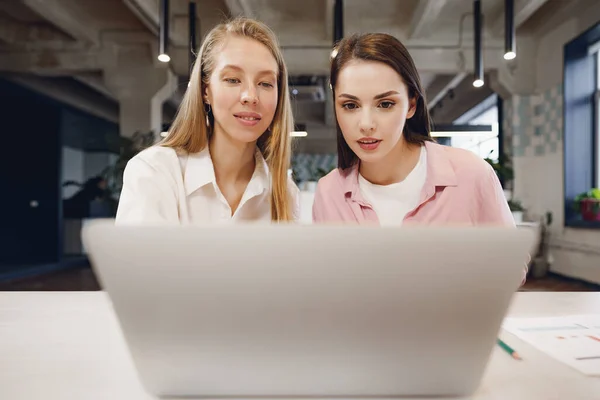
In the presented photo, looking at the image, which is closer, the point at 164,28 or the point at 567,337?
the point at 567,337

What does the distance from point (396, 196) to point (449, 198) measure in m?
0.15

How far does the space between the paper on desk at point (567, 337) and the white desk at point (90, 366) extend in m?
0.02

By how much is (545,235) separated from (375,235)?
588cm

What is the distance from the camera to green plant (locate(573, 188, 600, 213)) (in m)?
4.61

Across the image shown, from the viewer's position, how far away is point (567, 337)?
0.63m

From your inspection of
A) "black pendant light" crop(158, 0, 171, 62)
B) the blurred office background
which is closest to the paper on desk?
"black pendant light" crop(158, 0, 171, 62)

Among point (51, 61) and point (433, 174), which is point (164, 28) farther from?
point (51, 61)

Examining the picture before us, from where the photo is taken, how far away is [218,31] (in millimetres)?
1350

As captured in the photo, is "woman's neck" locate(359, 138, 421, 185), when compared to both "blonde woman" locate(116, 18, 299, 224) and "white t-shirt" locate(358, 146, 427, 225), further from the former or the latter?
"blonde woman" locate(116, 18, 299, 224)

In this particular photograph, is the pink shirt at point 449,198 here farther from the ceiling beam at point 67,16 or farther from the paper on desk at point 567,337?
the ceiling beam at point 67,16

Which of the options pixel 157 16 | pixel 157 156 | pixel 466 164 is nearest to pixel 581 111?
pixel 466 164

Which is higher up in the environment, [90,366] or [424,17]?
[424,17]

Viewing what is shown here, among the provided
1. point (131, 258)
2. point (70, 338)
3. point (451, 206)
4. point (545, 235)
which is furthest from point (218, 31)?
point (545, 235)

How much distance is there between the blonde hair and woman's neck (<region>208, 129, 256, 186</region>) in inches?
1.6
